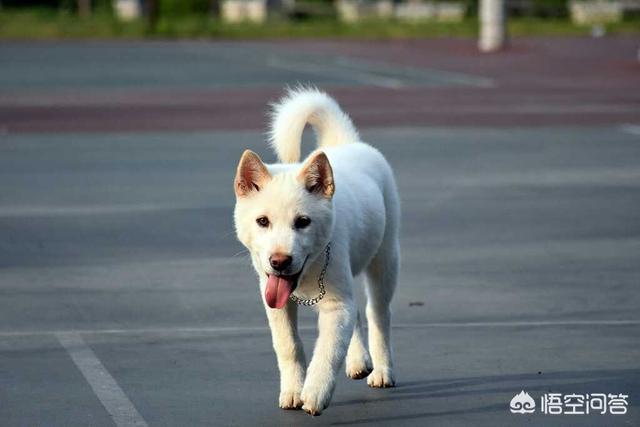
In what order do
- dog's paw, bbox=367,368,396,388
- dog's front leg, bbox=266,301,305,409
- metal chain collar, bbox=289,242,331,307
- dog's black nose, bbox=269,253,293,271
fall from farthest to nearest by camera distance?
dog's paw, bbox=367,368,396,388 → dog's front leg, bbox=266,301,305,409 → metal chain collar, bbox=289,242,331,307 → dog's black nose, bbox=269,253,293,271

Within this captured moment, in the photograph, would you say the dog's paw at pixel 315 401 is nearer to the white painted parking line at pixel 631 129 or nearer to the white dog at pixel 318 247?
the white dog at pixel 318 247

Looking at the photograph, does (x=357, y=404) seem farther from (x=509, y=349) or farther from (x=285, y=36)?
(x=285, y=36)

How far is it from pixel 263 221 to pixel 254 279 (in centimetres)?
464

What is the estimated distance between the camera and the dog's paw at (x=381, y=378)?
8781mm

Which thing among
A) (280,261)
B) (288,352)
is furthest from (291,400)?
(280,261)

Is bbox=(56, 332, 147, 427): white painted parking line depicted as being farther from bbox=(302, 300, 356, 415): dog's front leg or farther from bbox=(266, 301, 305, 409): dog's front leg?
bbox=(302, 300, 356, 415): dog's front leg

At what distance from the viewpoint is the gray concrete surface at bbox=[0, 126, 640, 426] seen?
8.52 m

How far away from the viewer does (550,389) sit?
8.65m

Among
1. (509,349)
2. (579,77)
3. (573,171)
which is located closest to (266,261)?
(509,349)

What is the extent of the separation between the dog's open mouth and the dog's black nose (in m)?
0.14

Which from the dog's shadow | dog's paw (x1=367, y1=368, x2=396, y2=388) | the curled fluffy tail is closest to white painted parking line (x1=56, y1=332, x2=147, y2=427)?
the dog's shadow

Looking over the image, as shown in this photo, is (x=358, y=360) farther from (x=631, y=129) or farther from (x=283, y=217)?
(x=631, y=129)

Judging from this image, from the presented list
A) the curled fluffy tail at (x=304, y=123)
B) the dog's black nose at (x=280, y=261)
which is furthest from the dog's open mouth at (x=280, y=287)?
the curled fluffy tail at (x=304, y=123)

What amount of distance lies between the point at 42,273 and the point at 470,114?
17319 mm
